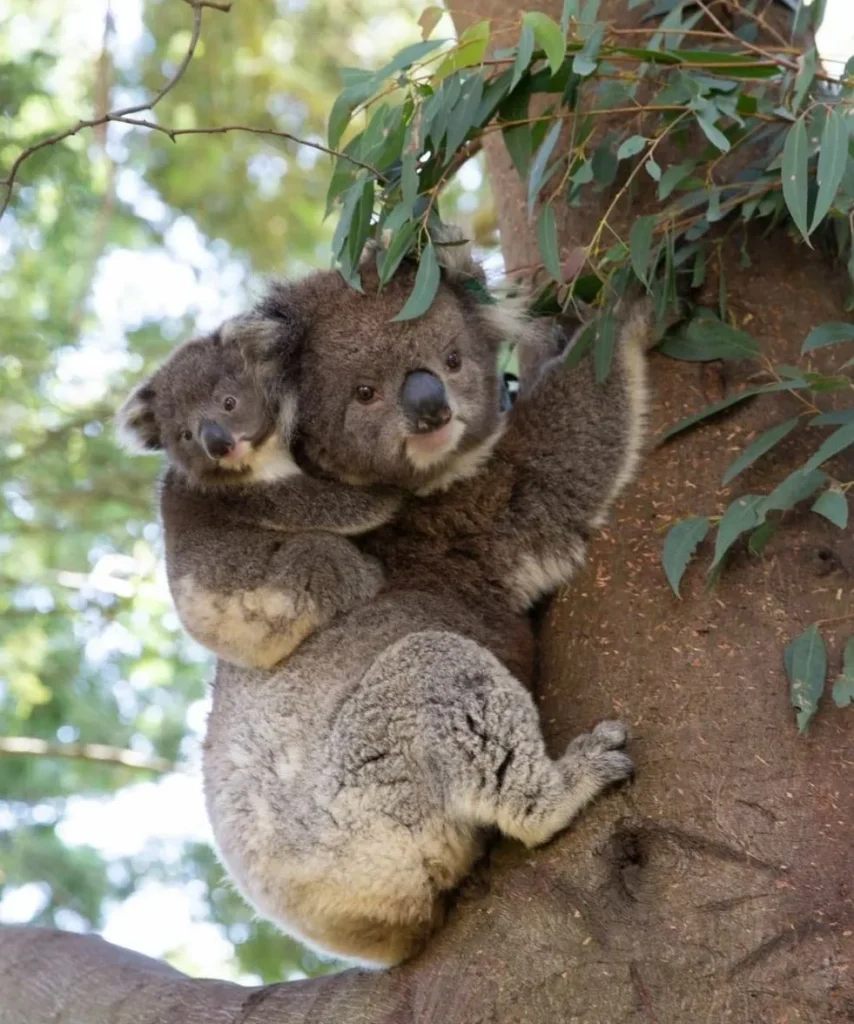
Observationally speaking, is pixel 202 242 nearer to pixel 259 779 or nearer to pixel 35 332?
pixel 35 332

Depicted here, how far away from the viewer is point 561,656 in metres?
2.89

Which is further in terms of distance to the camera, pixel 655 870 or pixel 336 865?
pixel 336 865

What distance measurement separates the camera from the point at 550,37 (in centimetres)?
258

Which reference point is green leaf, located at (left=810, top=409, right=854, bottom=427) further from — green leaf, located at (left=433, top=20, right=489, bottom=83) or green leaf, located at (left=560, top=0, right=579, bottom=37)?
green leaf, located at (left=433, top=20, right=489, bottom=83)

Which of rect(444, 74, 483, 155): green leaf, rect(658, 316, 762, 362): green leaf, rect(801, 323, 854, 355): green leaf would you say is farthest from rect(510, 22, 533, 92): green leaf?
rect(801, 323, 854, 355): green leaf

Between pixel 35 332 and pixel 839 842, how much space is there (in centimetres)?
494

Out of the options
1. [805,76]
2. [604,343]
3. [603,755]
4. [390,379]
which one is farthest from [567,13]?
[603,755]

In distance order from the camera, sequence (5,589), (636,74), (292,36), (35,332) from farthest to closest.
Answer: (292,36)
(5,589)
(35,332)
(636,74)

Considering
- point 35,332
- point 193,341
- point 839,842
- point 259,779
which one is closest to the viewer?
point 839,842

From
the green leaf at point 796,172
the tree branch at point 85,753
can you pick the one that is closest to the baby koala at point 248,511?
the green leaf at point 796,172

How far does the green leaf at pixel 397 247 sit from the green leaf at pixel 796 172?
0.83 metres

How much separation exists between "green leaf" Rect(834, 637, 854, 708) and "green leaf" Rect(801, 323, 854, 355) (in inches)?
26.6

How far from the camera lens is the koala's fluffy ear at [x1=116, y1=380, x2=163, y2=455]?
11.3ft

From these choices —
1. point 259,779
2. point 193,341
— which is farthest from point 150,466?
point 259,779
